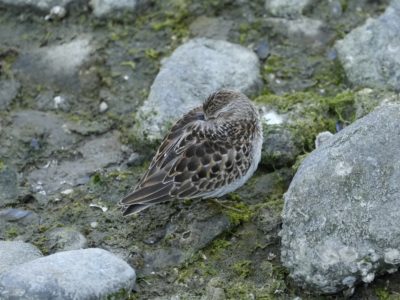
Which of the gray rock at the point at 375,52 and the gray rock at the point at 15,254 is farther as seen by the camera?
the gray rock at the point at 375,52

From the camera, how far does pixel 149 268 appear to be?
250 inches

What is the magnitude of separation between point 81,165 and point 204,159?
1337mm

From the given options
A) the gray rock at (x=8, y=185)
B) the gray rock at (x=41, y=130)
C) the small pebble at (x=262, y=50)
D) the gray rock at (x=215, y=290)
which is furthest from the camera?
the small pebble at (x=262, y=50)

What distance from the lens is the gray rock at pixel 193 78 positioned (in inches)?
294

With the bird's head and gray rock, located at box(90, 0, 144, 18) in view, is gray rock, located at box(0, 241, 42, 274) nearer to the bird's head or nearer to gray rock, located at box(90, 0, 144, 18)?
the bird's head

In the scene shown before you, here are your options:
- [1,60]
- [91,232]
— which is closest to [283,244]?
[91,232]

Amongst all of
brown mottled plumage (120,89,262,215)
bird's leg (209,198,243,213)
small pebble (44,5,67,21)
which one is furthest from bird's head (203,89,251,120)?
small pebble (44,5,67,21)

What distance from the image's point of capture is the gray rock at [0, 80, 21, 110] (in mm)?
7965

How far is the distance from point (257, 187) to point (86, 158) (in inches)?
60.9

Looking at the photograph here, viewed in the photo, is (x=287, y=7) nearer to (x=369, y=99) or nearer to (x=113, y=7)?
(x=369, y=99)

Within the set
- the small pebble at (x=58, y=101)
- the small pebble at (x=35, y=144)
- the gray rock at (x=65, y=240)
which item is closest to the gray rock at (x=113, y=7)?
the small pebble at (x=58, y=101)

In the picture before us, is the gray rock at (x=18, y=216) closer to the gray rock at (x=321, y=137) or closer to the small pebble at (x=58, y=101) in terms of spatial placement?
the small pebble at (x=58, y=101)

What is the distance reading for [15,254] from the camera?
621cm

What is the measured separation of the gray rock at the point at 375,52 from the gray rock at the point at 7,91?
305cm
